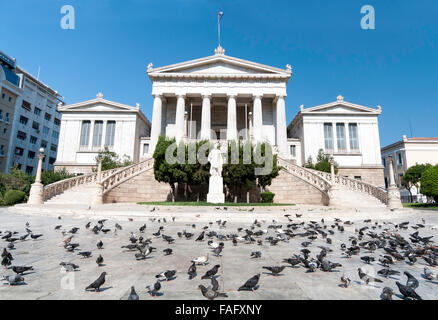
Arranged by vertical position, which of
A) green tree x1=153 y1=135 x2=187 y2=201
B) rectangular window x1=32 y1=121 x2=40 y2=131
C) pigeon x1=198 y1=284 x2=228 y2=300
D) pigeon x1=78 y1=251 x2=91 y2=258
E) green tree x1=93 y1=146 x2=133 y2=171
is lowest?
pigeon x1=78 y1=251 x2=91 y2=258

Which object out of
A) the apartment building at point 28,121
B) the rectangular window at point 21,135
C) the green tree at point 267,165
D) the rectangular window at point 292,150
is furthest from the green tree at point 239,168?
the rectangular window at point 21,135

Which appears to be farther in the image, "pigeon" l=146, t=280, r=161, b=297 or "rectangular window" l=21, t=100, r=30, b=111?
"rectangular window" l=21, t=100, r=30, b=111

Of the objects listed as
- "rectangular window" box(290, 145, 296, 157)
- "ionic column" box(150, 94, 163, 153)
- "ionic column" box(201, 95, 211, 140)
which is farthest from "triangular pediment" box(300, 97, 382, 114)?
"ionic column" box(150, 94, 163, 153)

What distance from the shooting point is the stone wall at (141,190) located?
22.1 metres

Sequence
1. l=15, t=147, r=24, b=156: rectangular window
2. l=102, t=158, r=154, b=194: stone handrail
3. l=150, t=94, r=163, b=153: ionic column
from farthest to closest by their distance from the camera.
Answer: l=15, t=147, r=24, b=156: rectangular window → l=150, t=94, r=163, b=153: ionic column → l=102, t=158, r=154, b=194: stone handrail

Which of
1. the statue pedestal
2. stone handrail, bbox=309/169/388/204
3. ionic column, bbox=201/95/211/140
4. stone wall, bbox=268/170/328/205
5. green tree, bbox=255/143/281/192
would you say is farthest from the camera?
ionic column, bbox=201/95/211/140

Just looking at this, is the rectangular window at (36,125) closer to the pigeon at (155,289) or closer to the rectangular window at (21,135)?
the rectangular window at (21,135)

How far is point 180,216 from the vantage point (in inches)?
452

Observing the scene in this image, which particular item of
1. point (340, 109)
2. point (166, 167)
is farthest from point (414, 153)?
point (166, 167)

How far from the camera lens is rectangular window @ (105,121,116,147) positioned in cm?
4192

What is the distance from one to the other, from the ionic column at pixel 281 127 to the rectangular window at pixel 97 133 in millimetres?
29659

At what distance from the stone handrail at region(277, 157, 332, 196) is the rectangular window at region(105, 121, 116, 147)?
96.2 ft

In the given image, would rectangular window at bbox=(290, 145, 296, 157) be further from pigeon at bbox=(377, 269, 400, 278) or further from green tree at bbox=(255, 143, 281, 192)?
pigeon at bbox=(377, 269, 400, 278)

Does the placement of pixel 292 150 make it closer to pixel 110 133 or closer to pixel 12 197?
pixel 110 133
